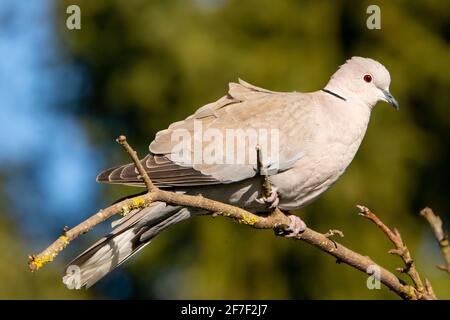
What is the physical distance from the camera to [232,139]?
14.9ft

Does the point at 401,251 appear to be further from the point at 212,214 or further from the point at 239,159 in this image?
the point at 239,159

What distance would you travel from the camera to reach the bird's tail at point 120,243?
4219 millimetres

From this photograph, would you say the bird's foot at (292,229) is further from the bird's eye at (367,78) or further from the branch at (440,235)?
the bird's eye at (367,78)

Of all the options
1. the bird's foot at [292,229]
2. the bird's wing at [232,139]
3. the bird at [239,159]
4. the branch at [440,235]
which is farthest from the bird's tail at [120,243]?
the branch at [440,235]

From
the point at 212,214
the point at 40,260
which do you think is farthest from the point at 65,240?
the point at 212,214

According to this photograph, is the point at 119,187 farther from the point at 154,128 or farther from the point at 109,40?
the point at 109,40

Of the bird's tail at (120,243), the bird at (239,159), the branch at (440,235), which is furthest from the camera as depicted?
the bird at (239,159)

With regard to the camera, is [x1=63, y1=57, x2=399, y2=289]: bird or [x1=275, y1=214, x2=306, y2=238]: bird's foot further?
[x1=63, y1=57, x2=399, y2=289]: bird

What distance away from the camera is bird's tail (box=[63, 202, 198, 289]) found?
13.8 ft

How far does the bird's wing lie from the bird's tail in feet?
0.59

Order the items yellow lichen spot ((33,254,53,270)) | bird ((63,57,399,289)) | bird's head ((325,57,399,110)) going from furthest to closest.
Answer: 1. bird's head ((325,57,399,110))
2. bird ((63,57,399,289))
3. yellow lichen spot ((33,254,53,270))

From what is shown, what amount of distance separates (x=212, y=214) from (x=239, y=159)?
87cm

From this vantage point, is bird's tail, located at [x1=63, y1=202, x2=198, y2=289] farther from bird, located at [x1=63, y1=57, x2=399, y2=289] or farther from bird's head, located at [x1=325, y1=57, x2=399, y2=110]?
bird's head, located at [x1=325, y1=57, x2=399, y2=110]

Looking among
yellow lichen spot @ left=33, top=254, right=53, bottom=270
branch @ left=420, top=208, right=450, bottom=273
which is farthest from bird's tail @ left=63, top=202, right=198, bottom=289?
branch @ left=420, top=208, right=450, bottom=273
